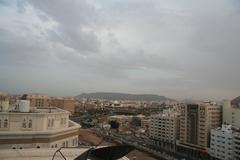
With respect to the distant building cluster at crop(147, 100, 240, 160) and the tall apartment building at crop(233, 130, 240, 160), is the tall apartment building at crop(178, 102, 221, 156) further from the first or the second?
the tall apartment building at crop(233, 130, 240, 160)

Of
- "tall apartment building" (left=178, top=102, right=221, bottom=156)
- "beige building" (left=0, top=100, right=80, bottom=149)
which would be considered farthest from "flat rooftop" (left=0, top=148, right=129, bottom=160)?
"tall apartment building" (left=178, top=102, right=221, bottom=156)

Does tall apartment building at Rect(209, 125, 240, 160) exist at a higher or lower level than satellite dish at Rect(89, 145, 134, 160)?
lower

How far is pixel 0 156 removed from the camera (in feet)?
13.0

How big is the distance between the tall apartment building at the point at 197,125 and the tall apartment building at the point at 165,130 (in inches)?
43.2

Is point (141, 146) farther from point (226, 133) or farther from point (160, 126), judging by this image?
point (226, 133)

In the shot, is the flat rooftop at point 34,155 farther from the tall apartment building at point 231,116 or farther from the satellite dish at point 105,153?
the tall apartment building at point 231,116

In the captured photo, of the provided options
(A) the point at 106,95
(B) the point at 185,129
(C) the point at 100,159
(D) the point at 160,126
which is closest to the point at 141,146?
(D) the point at 160,126

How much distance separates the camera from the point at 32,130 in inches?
257

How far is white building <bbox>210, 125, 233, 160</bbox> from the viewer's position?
1595 cm

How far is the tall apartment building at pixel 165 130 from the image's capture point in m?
21.1

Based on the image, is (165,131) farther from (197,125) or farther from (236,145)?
(236,145)

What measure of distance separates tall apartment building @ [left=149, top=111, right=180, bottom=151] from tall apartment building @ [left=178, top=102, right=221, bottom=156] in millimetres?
1097

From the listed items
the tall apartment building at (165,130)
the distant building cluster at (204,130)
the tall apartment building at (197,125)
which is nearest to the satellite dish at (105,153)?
the distant building cluster at (204,130)

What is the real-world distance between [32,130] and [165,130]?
54.0 ft
